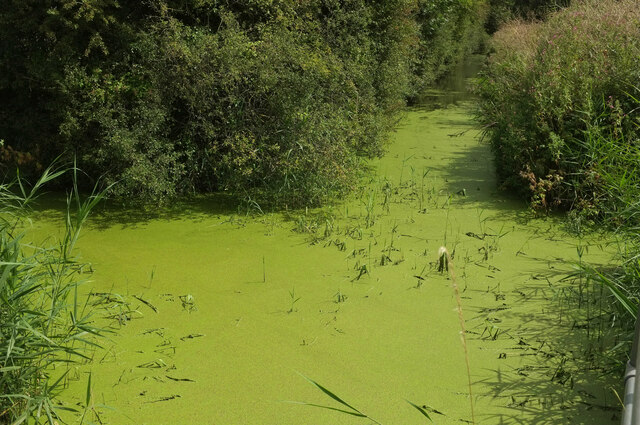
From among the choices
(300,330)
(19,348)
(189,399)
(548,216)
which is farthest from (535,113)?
(19,348)

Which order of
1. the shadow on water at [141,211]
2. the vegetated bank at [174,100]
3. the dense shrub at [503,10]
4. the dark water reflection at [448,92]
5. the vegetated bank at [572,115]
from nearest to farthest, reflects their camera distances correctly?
the vegetated bank at [572,115]
the shadow on water at [141,211]
the vegetated bank at [174,100]
the dark water reflection at [448,92]
the dense shrub at [503,10]

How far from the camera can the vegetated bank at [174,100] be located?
21.3 ft

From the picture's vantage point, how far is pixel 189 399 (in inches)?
134

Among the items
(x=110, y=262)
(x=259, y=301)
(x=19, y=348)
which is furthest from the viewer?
(x=110, y=262)

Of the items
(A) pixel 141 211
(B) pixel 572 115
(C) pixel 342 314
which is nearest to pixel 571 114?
(B) pixel 572 115

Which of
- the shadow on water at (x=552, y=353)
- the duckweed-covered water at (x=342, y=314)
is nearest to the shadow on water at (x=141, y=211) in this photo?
the duckweed-covered water at (x=342, y=314)

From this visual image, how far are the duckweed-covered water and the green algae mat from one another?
0.04 feet

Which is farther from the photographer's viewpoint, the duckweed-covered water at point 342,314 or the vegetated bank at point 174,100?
the vegetated bank at point 174,100

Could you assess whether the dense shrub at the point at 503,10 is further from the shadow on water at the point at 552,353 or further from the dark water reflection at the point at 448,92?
the shadow on water at the point at 552,353

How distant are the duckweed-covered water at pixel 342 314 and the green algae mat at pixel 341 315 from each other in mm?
12

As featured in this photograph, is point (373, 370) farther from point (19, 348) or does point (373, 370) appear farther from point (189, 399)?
point (19, 348)

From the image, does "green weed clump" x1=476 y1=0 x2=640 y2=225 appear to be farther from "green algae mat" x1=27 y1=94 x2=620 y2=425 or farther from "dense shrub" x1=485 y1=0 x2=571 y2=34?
"dense shrub" x1=485 y1=0 x2=571 y2=34

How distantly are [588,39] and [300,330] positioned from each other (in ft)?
15.4

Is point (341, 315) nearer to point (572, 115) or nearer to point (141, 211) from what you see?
point (141, 211)
